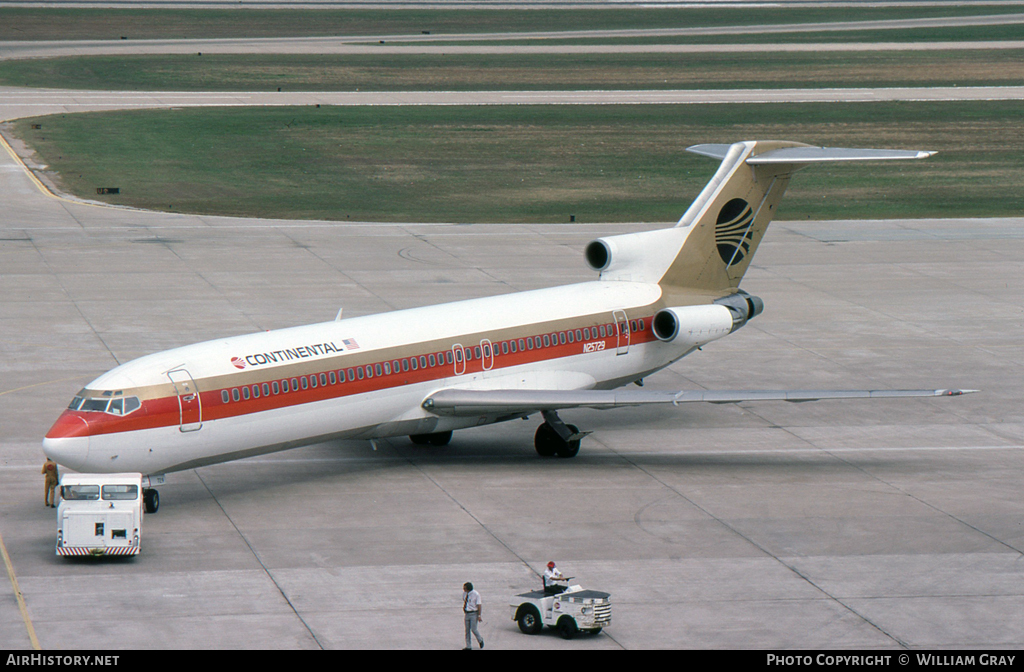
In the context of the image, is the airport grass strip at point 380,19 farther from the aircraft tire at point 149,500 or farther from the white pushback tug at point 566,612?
the white pushback tug at point 566,612

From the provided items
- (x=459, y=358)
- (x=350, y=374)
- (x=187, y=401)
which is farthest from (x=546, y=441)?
(x=187, y=401)

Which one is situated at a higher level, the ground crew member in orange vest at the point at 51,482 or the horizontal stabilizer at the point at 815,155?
the horizontal stabilizer at the point at 815,155

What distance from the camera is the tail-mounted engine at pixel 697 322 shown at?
34.7 meters

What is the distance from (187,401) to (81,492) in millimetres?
2815

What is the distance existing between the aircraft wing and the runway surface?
1405mm

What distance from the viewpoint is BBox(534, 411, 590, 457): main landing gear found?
3281 centimetres

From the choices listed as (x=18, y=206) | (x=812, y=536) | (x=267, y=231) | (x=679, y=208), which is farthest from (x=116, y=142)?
(x=812, y=536)

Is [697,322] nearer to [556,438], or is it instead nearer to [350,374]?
[556,438]

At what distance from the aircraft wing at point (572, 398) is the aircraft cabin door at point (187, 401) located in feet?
17.6

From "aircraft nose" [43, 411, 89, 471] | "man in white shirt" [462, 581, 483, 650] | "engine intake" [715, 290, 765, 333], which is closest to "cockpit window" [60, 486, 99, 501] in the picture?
"aircraft nose" [43, 411, 89, 471]

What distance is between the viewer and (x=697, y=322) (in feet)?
115

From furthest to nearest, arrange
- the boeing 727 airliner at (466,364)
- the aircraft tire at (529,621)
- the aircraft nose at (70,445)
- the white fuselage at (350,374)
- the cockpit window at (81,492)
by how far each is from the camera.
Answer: the boeing 727 airliner at (466,364) < the white fuselage at (350,374) < the aircraft nose at (70,445) < the cockpit window at (81,492) < the aircraft tire at (529,621)

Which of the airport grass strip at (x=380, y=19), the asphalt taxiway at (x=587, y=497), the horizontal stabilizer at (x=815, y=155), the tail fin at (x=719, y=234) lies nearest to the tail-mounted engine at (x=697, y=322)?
the tail fin at (x=719, y=234)

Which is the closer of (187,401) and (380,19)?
(187,401)
